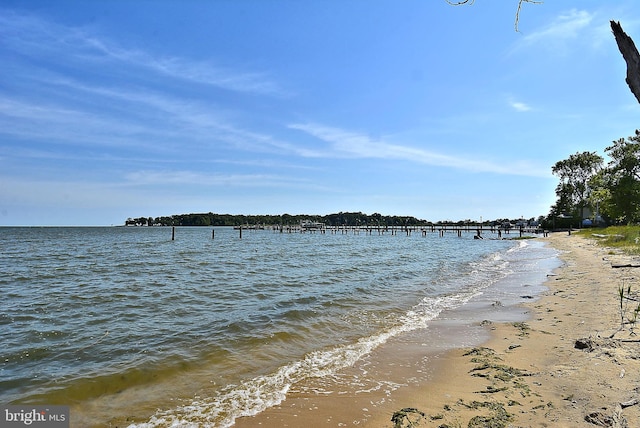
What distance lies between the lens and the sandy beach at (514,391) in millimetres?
4066

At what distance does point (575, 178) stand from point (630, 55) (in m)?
101

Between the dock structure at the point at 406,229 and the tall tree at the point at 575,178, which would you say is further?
the dock structure at the point at 406,229

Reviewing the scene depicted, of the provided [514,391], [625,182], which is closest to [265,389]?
[514,391]

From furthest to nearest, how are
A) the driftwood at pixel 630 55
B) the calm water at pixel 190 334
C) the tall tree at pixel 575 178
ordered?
the tall tree at pixel 575 178 → the calm water at pixel 190 334 → the driftwood at pixel 630 55

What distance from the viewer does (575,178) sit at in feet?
279

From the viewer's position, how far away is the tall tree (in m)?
81.4

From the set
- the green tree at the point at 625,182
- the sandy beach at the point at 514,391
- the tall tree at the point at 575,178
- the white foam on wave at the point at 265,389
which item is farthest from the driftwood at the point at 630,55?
the tall tree at the point at 575,178

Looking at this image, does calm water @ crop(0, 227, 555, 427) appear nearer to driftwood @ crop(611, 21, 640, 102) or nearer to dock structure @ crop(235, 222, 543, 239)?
driftwood @ crop(611, 21, 640, 102)

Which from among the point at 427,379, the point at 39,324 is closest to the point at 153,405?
the point at 427,379

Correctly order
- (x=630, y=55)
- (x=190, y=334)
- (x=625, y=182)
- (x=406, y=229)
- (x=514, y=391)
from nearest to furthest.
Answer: (x=630, y=55) < (x=514, y=391) < (x=190, y=334) < (x=625, y=182) < (x=406, y=229)

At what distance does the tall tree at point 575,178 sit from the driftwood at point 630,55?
94600 millimetres

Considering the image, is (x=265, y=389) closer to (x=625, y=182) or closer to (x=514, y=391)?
(x=514, y=391)

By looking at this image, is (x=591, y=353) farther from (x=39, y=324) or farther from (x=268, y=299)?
(x=39, y=324)

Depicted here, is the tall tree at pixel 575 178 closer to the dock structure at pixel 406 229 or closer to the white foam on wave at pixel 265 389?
the dock structure at pixel 406 229
